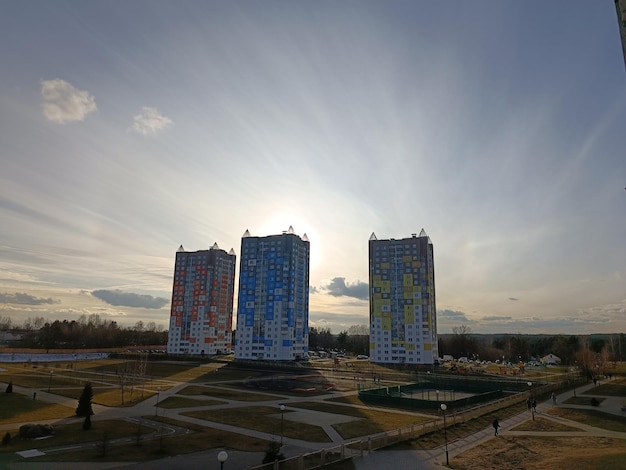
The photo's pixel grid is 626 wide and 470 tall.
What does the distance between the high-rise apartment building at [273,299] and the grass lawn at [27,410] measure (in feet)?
236

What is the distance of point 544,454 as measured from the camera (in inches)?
1112

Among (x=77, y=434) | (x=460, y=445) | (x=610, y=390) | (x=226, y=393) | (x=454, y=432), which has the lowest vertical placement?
(x=226, y=393)

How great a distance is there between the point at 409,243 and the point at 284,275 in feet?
121

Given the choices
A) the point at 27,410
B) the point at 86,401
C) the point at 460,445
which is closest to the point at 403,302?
the point at 460,445

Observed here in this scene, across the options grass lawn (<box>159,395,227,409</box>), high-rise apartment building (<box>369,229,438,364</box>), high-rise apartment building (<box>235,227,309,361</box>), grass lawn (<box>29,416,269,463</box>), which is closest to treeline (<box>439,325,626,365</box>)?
high-rise apartment building (<box>369,229,438,364</box>)

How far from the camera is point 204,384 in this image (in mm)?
65875

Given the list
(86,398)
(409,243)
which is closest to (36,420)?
(86,398)

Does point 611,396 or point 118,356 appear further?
point 118,356

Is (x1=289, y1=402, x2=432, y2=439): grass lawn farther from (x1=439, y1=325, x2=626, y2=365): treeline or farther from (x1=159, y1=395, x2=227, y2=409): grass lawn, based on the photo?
(x1=439, y1=325, x2=626, y2=365): treeline

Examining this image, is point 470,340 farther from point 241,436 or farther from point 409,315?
point 241,436

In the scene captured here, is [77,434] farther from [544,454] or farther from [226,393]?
[544,454]

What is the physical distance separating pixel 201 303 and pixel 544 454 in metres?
120

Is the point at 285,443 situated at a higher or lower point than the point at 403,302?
lower

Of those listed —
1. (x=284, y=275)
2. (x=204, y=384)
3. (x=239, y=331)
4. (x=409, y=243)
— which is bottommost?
(x=204, y=384)
